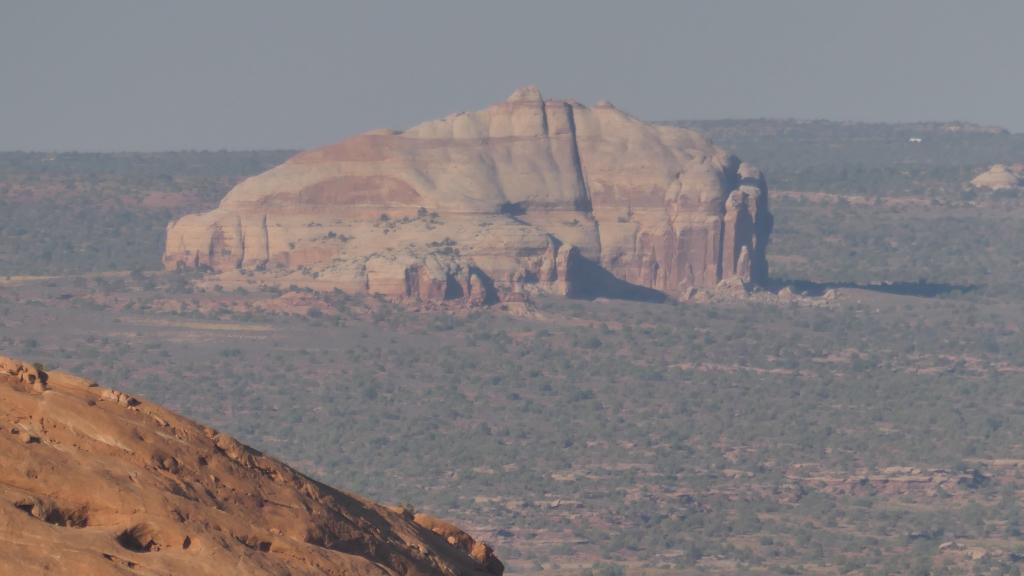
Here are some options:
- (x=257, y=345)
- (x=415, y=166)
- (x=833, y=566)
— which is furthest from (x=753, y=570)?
(x=415, y=166)

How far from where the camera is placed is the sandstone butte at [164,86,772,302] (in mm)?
177625

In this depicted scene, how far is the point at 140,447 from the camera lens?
86.8 ft

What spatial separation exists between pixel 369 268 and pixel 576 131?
22220 millimetres

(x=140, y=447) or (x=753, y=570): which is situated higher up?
(x=140, y=447)

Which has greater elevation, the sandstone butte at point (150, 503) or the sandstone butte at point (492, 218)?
the sandstone butte at point (150, 503)

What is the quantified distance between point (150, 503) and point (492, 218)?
514 ft

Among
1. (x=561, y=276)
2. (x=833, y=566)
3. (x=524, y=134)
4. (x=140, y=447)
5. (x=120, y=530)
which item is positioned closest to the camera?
(x=120, y=530)

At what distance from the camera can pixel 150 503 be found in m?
25.2

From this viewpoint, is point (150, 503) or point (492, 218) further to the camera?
point (492, 218)

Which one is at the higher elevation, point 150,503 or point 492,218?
point 150,503

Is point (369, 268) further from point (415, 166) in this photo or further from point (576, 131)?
point (576, 131)

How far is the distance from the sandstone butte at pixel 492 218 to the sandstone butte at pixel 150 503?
14662 centimetres

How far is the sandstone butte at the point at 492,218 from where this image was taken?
177625mm

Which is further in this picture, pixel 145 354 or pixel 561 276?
pixel 561 276
